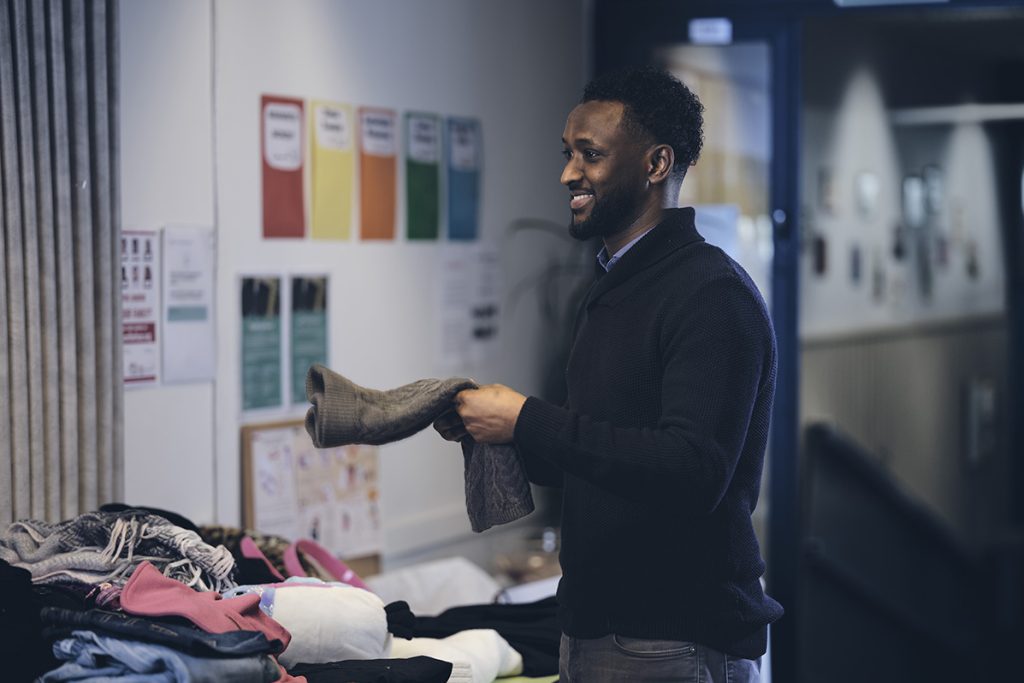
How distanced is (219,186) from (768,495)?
2054 millimetres

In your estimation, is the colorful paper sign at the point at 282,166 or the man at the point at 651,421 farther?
the colorful paper sign at the point at 282,166

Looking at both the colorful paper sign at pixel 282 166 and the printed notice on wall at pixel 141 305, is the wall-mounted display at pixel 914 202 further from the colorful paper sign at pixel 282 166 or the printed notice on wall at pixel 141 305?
the printed notice on wall at pixel 141 305

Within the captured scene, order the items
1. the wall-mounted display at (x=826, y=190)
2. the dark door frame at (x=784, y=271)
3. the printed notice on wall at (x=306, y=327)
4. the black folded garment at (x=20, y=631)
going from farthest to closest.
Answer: the wall-mounted display at (x=826, y=190)
the dark door frame at (x=784, y=271)
the printed notice on wall at (x=306, y=327)
the black folded garment at (x=20, y=631)

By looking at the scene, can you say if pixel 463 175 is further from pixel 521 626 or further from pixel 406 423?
pixel 406 423

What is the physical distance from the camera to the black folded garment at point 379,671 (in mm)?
1934

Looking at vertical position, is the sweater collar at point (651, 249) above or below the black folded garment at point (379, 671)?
above

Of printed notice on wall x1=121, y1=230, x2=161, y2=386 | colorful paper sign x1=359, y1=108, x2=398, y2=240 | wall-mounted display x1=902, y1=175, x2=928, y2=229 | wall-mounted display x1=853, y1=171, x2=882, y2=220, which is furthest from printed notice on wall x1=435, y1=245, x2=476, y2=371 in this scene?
wall-mounted display x1=902, y1=175, x2=928, y2=229

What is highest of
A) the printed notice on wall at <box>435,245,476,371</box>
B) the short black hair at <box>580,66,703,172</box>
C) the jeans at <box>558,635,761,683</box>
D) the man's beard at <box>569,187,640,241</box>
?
the short black hair at <box>580,66,703,172</box>

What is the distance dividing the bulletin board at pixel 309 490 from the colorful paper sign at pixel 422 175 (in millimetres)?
683

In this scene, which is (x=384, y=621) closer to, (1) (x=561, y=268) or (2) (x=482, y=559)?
(2) (x=482, y=559)

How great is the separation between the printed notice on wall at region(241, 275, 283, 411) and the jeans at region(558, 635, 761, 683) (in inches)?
58.2

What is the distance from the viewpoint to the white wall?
278 centimetres

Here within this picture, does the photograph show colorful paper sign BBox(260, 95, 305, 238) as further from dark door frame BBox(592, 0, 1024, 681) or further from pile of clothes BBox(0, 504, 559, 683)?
dark door frame BBox(592, 0, 1024, 681)

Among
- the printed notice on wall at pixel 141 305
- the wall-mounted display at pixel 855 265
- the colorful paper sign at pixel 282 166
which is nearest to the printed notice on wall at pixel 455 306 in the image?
the colorful paper sign at pixel 282 166
